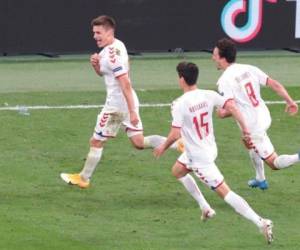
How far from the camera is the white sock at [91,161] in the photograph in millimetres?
14641

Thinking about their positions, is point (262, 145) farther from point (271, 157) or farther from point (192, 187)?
point (192, 187)

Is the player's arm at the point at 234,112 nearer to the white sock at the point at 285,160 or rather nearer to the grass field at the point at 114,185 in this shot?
the grass field at the point at 114,185

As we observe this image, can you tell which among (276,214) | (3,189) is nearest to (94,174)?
(3,189)

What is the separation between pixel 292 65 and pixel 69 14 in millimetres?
4711

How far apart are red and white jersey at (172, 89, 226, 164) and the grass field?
83cm

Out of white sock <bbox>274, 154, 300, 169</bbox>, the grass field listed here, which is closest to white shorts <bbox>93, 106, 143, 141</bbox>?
the grass field

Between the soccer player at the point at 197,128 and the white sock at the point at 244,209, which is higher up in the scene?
the soccer player at the point at 197,128

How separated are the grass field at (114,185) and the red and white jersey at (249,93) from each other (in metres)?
0.93

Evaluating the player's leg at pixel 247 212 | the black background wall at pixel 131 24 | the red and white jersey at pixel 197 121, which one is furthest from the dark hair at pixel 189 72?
the black background wall at pixel 131 24

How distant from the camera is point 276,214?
13.5 metres

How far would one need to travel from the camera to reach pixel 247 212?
12.2 metres

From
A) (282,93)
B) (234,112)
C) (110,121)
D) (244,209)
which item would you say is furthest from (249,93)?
(244,209)

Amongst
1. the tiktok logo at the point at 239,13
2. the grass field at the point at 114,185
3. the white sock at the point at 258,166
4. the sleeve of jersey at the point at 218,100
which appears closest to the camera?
the grass field at the point at 114,185

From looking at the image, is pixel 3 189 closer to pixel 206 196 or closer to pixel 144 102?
pixel 206 196
